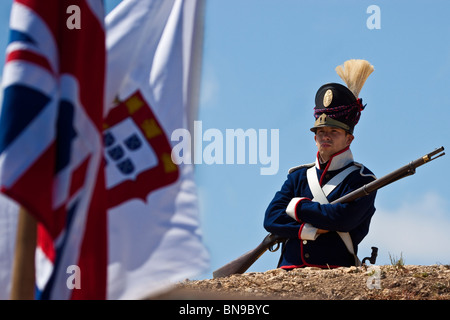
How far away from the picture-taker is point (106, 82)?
14.1 ft

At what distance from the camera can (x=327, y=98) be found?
816 centimetres

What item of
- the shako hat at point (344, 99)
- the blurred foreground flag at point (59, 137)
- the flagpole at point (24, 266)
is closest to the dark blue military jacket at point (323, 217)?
the shako hat at point (344, 99)

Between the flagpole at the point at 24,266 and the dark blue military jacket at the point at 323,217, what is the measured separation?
4.13m

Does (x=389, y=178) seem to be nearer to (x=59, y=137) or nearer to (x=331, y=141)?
(x=331, y=141)

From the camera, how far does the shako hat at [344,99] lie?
8.01 metres

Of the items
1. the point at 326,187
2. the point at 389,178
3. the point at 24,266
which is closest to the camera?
the point at 24,266

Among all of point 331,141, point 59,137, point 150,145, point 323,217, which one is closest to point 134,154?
point 150,145

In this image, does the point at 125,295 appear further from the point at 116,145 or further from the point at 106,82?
the point at 106,82

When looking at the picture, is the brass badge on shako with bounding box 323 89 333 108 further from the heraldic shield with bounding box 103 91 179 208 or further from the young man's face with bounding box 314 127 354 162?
the heraldic shield with bounding box 103 91 179 208

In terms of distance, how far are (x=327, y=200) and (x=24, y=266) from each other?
14.9 feet

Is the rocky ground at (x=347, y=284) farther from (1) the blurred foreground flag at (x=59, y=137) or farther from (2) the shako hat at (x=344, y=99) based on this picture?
(1) the blurred foreground flag at (x=59, y=137)

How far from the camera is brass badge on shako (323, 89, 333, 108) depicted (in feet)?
26.6

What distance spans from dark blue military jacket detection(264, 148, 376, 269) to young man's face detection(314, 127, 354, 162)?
0.06 metres

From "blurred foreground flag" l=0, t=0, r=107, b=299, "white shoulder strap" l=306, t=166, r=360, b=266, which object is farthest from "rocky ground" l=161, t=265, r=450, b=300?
"blurred foreground flag" l=0, t=0, r=107, b=299
